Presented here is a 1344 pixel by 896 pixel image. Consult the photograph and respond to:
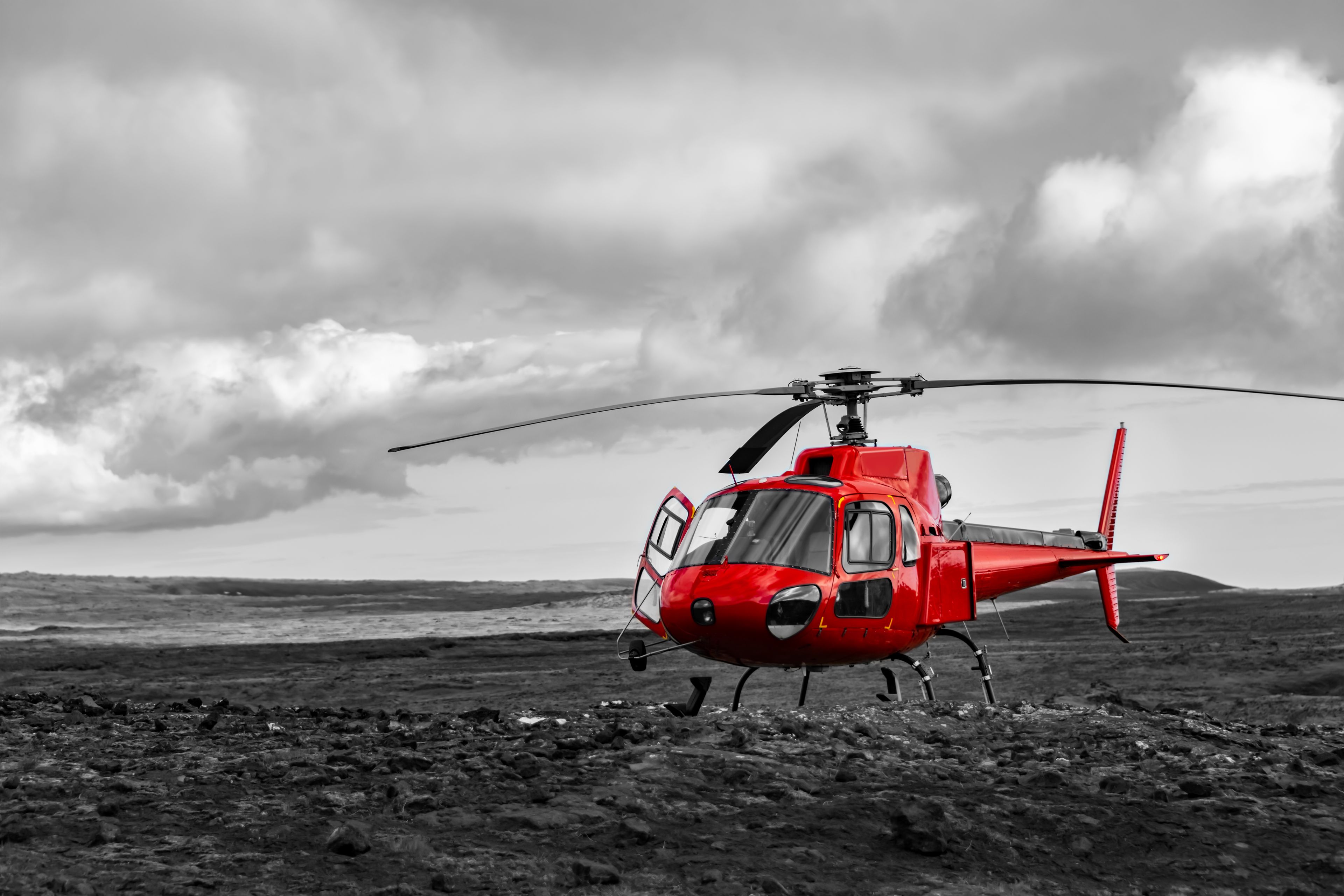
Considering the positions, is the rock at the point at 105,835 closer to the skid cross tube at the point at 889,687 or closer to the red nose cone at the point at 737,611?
the red nose cone at the point at 737,611

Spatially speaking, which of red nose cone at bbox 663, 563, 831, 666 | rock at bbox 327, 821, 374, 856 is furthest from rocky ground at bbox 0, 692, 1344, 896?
red nose cone at bbox 663, 563, 831, 666

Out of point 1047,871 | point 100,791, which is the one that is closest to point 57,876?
point 100,791

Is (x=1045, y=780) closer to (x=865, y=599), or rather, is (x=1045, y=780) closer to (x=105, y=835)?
(x=865, y=599)

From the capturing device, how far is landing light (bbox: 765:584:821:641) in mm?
11422

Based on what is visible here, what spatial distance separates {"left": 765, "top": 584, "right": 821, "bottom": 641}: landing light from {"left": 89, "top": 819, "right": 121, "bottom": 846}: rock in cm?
599

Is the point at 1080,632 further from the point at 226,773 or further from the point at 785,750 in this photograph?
the point at 226,773

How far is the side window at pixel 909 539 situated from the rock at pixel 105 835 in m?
8.10

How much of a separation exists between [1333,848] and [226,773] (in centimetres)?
804

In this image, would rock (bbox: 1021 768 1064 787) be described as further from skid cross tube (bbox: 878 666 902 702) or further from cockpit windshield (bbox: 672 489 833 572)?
skid cross tube (bbox: 878 666 902 702)

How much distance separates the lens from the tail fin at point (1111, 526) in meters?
17.5

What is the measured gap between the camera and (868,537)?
1241cm

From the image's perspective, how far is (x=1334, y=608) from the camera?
40000mm

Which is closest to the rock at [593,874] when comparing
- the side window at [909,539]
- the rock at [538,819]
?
the rock at [538,819]

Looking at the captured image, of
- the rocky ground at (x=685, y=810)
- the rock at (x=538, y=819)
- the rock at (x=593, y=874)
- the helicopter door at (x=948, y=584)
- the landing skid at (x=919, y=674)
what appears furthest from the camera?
the landing skid at (x=919, y=674)
